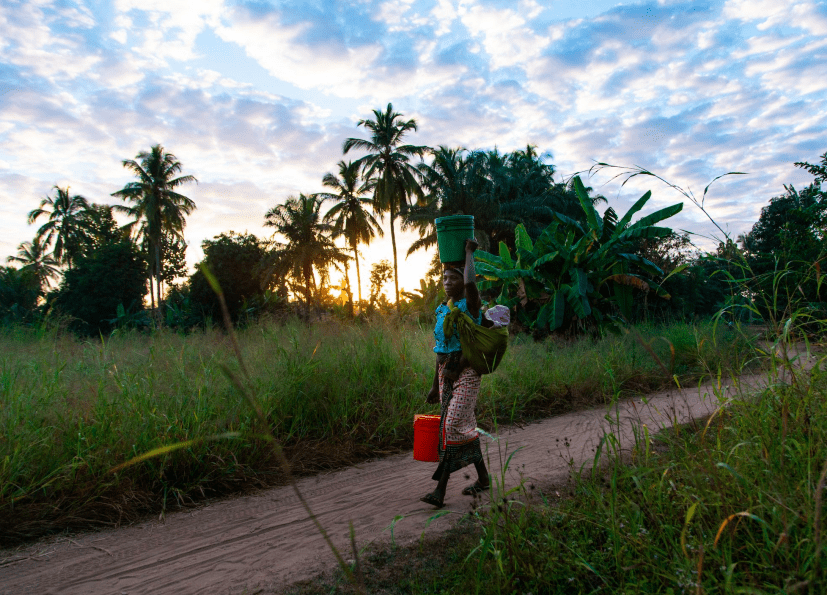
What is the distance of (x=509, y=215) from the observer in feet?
99.3

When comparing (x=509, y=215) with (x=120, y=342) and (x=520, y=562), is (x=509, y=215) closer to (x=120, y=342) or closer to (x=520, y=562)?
(x=120, y=342)

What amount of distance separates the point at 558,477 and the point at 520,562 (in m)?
1.64

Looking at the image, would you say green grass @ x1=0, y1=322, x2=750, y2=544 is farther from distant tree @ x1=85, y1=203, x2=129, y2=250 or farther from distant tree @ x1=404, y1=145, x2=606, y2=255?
distant tree @ x1=85, y1=203, x2=129, y2=250

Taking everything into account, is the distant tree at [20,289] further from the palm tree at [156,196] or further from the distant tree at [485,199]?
the distant tree at [485,199]

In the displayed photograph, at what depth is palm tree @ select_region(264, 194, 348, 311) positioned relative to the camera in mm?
35719

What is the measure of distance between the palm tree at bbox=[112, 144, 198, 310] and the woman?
38.9 metres

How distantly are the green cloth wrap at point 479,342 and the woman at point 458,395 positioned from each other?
0.38ft

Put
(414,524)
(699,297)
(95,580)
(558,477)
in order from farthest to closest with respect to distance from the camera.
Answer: (699,297) → (558,477) → (414,524) → (95,580)

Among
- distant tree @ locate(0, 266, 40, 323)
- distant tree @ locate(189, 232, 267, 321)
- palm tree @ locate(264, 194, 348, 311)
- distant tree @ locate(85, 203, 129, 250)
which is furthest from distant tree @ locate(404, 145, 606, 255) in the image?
distant tree @ locate(0, 266, 40, 323)

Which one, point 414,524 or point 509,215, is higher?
point 509,215

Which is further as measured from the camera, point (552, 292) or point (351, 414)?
point (552, 292)

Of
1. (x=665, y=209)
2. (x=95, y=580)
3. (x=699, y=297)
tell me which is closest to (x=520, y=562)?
(x=95, y=580)

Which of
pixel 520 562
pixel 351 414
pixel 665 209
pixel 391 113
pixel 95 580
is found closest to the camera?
pixel 520 562

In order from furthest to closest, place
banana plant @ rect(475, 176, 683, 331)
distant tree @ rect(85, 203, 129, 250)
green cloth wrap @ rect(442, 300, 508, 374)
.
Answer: distant tree @ rect(85, 203, 129, 250)
banana plant @ rect(475, 176, 683, 331)
green cloth wrap @ rect(442, 300, 508, 374)
